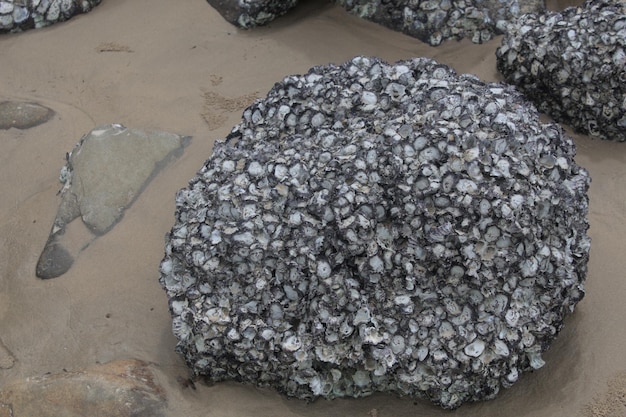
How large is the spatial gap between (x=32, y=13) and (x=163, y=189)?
251cm

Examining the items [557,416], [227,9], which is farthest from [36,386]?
[227,9]

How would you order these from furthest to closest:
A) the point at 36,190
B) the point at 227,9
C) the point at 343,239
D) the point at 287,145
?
the point at 227,9, the point at 36,190, the point at 287,145, the point at 343,239

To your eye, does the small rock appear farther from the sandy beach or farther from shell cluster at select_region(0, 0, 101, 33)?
shell cluster at select_region(0, 0, 101, 33)

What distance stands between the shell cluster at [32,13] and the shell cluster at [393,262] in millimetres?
3372

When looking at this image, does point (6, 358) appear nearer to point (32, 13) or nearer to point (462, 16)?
point (32, 13)

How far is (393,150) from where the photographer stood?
2924mm

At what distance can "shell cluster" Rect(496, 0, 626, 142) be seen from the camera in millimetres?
4098

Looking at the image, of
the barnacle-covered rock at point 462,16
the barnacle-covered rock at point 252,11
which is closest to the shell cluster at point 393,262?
the barnacle-covered rock at point 462,16

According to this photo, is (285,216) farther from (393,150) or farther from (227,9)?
(227,9)

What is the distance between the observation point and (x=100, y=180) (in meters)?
4.05

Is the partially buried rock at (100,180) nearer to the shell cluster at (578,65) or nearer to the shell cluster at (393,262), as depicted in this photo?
the shell cluster at (393,262)

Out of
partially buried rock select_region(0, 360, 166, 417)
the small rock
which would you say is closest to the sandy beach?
the small rock

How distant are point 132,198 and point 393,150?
1720 mm

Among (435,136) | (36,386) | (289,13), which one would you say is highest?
(435,136)
